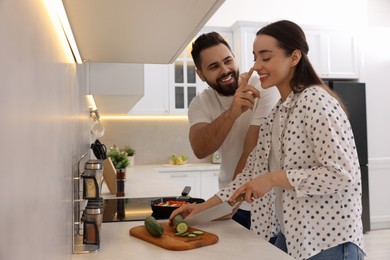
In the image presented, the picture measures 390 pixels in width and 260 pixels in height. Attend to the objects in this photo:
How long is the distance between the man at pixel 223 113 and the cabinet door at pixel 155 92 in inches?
97.9

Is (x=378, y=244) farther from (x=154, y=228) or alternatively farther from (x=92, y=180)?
(x=92, y=180)

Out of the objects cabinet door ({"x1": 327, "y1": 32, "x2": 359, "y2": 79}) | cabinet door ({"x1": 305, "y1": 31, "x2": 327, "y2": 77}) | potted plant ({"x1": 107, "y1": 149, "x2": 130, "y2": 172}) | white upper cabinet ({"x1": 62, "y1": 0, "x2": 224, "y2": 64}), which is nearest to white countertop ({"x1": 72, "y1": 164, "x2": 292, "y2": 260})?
white upper cabinet ({"x1": 62, "y1": 0, "x2": 224, "y2": 64})

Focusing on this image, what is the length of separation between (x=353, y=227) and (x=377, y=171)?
393 centimetres

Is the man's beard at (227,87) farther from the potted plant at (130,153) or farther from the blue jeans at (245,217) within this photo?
the potted plant at (130,153)

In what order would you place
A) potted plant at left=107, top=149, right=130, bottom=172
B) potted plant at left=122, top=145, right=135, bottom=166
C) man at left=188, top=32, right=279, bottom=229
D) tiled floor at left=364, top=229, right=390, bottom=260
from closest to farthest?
man at left=188, top=32, right=279, bottom=229 < potted plant at left=107, top=149, right=130, bottom=172 < tiled floor at left=364, top=229, right=390, bottom=260 < potted plant at left=122, top=145, right=135, bottom=166

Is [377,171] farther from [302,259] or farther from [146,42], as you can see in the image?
[146,42]

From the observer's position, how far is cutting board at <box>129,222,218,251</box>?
1.25 meters

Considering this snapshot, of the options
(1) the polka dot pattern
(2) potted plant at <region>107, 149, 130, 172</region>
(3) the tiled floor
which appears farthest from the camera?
(3) the tiled floor

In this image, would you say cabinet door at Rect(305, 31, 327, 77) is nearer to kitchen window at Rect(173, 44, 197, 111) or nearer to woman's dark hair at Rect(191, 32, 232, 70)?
kitchen window at Rect(173, 44, 197, 111)

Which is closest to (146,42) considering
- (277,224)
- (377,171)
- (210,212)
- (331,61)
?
(210,212)

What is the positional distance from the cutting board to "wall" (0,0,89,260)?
434 mm

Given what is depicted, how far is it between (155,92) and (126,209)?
283 cm

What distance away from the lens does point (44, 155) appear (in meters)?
0.66

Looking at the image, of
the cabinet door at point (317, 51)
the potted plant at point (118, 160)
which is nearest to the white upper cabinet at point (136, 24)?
the potted plant at point (118, 160)
